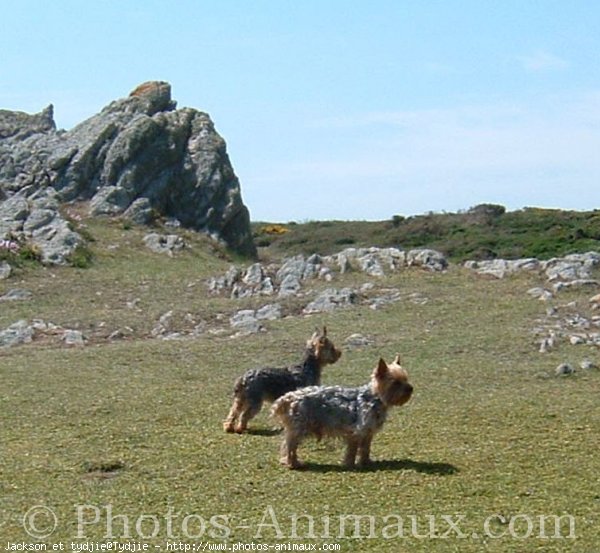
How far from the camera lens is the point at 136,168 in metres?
35.6

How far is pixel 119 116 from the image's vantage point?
123ft

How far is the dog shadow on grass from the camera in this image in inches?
376

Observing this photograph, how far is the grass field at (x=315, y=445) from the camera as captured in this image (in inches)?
317

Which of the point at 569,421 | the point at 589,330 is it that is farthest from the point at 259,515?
the point at 589,330

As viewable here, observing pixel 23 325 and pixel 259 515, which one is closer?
pixel 259 515

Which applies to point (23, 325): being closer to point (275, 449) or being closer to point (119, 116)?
point (275, 449)

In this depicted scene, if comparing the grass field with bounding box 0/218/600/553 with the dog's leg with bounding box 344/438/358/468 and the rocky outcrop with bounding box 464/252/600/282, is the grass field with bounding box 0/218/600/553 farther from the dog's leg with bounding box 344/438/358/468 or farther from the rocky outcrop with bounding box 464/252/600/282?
the rocky outcrop with bounding box 464/252/600/282

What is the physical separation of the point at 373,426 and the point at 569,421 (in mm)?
2905

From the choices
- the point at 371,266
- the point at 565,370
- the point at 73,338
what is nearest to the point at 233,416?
the point at 565,370

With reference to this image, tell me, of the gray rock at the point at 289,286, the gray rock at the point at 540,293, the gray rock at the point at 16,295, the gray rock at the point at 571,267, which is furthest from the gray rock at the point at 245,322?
the gray rock at the point at 571,267

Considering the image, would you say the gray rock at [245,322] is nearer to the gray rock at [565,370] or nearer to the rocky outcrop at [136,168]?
the gray rock at [565,370]

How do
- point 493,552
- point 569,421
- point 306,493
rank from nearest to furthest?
point 493,552 < point 306,493 < point 569,421

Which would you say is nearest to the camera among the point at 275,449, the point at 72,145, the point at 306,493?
the point at 306,493

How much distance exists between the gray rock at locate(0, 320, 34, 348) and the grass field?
0.47 meters
